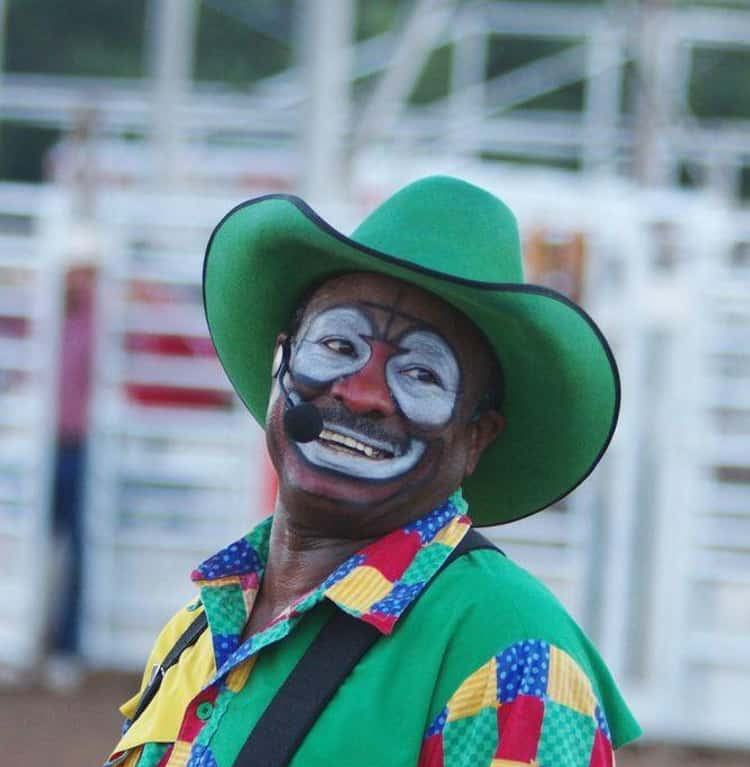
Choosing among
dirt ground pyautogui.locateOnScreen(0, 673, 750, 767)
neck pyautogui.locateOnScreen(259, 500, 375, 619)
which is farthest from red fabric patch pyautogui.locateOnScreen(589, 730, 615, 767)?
dirt ground pyautogui.locateOnScreen(0, 673, 750, 767)

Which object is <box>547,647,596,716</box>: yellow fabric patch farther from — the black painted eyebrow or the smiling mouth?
the black painted eyebrow

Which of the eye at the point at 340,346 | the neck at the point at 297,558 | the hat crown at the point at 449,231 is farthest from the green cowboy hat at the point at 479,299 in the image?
the neck at the point at 297,558

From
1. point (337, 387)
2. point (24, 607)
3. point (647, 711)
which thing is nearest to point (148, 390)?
point (24, 607)

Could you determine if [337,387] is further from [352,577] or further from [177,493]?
[177,493]

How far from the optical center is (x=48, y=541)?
7750 mm

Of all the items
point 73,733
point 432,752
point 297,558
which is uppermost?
point 297,558

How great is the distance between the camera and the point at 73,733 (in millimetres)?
6852

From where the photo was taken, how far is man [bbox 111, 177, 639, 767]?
1.97m

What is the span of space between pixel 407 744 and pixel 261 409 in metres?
0.80

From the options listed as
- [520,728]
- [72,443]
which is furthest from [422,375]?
[72,443]

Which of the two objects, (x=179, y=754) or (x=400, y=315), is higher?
(x=400, y=315)

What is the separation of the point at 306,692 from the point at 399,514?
30 centimetres

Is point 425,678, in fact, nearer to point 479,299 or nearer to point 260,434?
point 479,299

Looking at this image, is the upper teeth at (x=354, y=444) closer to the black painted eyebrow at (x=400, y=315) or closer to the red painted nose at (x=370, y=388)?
the red painted nose at (x=370, y=388)
